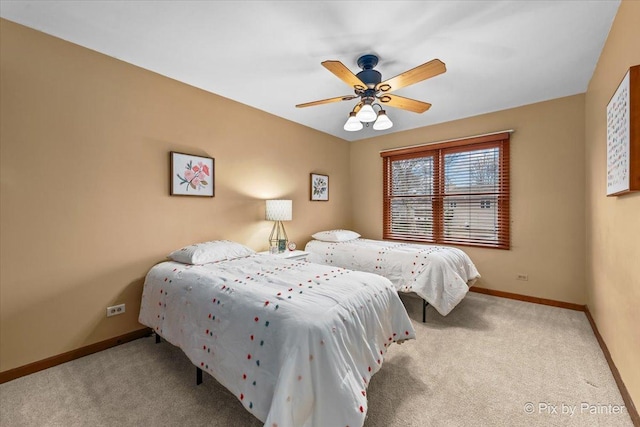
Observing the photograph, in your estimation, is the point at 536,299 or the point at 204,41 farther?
the point at 536,299

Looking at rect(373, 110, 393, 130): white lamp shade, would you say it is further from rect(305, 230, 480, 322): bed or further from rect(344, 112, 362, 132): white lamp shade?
rect(305, 230, 480, 322): bed

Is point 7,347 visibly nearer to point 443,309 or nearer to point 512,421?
point 512,421

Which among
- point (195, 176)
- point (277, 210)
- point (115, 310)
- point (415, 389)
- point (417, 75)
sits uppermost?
point (417, 75)

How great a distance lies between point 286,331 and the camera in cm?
139

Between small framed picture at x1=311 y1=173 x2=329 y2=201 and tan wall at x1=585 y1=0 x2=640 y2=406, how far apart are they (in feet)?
10.9

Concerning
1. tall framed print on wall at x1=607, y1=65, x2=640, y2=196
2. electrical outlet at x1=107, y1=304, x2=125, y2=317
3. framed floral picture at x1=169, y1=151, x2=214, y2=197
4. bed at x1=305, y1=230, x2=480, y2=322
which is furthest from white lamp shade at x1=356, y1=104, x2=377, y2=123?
electrical outlet at x1=107, y1=304, x2=125, y2=317

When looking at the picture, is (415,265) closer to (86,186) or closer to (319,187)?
(319,187)

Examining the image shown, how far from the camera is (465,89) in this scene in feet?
10.2

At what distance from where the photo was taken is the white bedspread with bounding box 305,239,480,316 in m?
2.87

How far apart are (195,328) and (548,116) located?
4.49 m

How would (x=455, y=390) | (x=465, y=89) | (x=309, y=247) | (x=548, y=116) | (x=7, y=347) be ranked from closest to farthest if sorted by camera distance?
(x=455, y=390)
(x=7, y=347)
(x=465, y=89)
(x=548, y=116)
(x=309, y=247)

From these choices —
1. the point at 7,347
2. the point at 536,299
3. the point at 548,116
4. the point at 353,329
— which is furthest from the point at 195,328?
the point at 548,116

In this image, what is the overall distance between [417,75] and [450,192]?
2.51 metres

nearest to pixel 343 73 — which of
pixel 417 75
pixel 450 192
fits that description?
pixel 417 75
